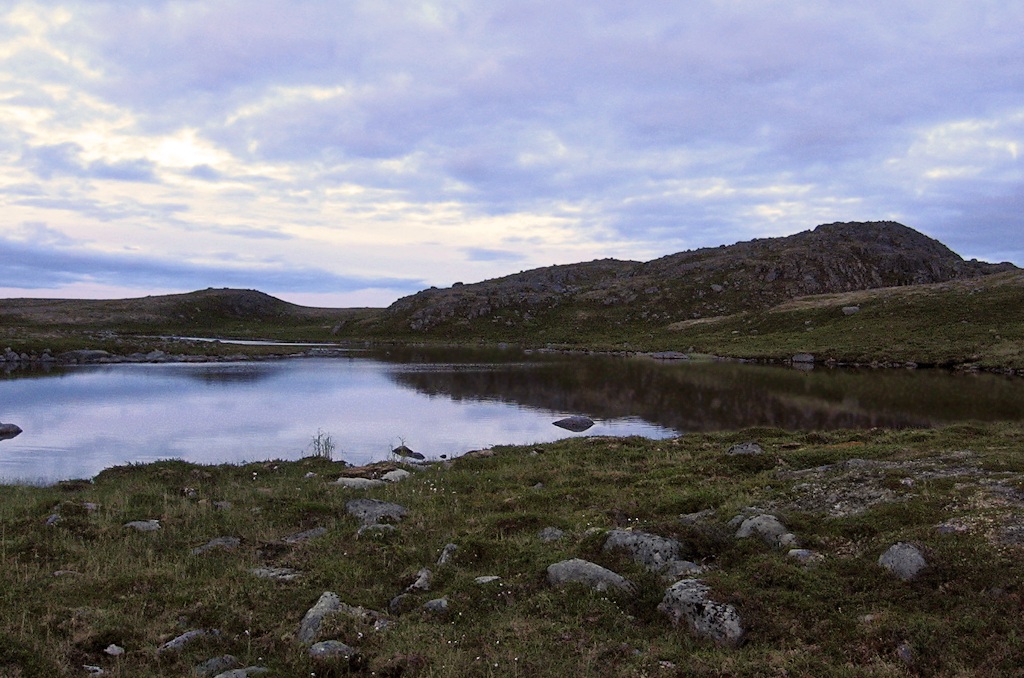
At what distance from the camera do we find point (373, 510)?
19.0 metres

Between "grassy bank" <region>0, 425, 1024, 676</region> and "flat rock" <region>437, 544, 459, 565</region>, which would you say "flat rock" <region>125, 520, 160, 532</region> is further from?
"flat rock" <region>437, 544, 459, 565</region>

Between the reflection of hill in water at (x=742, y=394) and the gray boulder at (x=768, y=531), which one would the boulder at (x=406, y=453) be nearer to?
the reflection of hill in water at (x=742, y=394)

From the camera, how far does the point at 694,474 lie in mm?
22969

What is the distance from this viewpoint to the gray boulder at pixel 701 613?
33.8ft

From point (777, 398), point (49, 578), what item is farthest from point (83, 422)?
point (777, 398)

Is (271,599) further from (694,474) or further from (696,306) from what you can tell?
(696,306)

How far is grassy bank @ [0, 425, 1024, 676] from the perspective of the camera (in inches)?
386

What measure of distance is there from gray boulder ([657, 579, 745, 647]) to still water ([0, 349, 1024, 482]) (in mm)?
23841

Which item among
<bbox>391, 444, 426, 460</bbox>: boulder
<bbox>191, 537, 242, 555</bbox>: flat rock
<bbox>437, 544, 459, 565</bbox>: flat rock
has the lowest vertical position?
<bbox>391, 444, 426, 460</bbox>: boulder

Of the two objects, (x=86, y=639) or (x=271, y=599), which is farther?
(x=271, y=599)

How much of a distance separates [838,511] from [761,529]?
2.82 m

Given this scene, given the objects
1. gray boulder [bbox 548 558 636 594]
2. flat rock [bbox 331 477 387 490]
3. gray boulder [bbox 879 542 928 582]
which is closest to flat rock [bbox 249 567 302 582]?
gray boulder [bbox 548 558 636 594]

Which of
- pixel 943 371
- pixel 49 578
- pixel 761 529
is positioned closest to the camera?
pixel 49 578

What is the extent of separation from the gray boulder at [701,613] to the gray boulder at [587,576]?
970 mm
